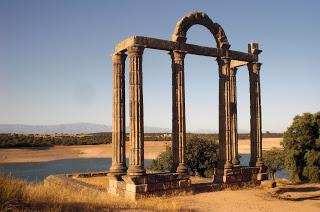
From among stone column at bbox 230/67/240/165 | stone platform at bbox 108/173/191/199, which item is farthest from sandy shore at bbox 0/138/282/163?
stone platform at bbox 108/173/191/199

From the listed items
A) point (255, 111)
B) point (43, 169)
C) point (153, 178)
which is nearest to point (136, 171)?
point (153, 178)

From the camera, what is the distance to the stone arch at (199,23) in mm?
19766

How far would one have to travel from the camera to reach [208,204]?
16.1 metres

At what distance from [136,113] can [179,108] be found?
270 cm

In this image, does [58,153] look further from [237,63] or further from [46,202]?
[46,202]

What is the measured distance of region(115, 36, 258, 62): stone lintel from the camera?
18281 millimetres

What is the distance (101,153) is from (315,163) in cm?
6596

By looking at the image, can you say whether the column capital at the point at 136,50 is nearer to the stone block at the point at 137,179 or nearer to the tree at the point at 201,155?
the stone block at the point at 137,179

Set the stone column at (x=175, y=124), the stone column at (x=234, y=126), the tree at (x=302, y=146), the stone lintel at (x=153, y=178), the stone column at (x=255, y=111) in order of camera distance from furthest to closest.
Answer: the tree at (x=302, y=146) < the stone column at (x=255, y=111) < the stone column at (x=234, y=126) < the stone column at (x=175, y=124) < the stone lintel at (x=153, y=178)

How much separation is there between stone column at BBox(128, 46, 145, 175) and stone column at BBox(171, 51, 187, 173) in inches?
88.7

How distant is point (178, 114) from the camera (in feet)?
64.1

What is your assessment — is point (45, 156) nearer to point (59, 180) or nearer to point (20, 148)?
point (20, 148)

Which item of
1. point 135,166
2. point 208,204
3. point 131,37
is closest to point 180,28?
point 131,37

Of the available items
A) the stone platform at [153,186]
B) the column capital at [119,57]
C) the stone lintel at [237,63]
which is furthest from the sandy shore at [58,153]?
the column capital at [119,57]
